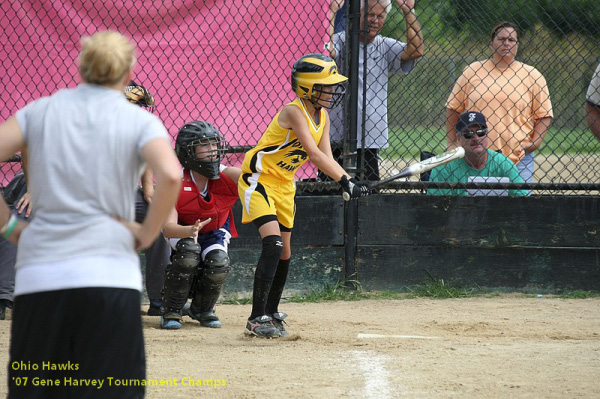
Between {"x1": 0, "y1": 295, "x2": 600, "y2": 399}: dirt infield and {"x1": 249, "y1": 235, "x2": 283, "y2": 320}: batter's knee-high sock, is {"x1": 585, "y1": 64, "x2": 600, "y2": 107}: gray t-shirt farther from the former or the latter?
{"x1": 249, "y1": 235, "x2": 283, "y2": 320}: batter's knee-high sock

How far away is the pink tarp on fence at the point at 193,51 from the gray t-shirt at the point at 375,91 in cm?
45

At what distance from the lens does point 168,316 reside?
574 cm

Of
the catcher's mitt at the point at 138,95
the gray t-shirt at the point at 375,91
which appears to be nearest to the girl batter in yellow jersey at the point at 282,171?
the catcher's mitt at the point at 138,95

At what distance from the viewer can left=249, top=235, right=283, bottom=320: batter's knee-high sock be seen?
5.29 metres

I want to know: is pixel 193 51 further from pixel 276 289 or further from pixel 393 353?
pixel 393 353

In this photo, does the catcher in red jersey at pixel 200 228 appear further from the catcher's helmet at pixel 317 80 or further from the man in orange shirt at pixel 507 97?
the man in orange shirt at pixel 507 97

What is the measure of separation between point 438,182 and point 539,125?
1114mm

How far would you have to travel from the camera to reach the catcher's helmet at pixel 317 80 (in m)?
5.29

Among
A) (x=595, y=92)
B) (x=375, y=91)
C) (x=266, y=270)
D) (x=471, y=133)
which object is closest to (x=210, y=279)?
(x=266, y=270)

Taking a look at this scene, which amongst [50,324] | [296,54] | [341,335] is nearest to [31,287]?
[50,324]

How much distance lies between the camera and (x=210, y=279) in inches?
225

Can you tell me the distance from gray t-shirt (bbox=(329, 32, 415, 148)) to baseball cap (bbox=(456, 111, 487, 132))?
64 centimetres

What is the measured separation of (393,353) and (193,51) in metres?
3.44

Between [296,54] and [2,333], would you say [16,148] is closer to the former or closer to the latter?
[2,333]
